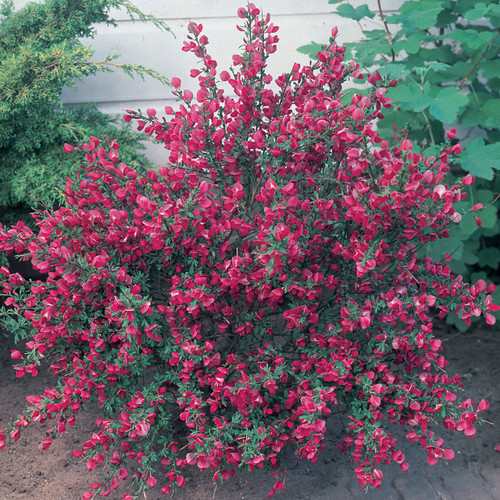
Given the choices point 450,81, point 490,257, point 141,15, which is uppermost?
point 141,15

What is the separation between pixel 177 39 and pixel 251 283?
1.92m

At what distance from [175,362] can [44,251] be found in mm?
585

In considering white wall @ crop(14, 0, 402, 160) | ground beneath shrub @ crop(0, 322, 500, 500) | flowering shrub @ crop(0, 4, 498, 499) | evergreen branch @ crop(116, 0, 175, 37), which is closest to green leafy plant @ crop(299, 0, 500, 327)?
white wall @ crop(14, 0, 402, 160)

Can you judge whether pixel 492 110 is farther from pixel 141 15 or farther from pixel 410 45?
pixel 141 15

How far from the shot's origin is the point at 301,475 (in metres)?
2.16

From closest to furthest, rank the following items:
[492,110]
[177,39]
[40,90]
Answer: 1. [40,90]
2. [492,110]
3. [177,39]

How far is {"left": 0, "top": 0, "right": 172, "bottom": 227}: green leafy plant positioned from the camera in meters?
2.41

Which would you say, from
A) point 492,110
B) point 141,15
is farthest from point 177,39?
point 492,110

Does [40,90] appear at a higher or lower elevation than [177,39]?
lower

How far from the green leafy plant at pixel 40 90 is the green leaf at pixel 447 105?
1.44m

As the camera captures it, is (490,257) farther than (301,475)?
Yes

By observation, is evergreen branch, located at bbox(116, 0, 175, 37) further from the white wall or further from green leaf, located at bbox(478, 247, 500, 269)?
green leaf, located at bbox(478, 247, 500, 269)

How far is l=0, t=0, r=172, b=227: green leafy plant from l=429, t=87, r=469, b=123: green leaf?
56.8 inches

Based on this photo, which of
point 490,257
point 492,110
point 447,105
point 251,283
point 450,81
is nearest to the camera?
point 251,283
